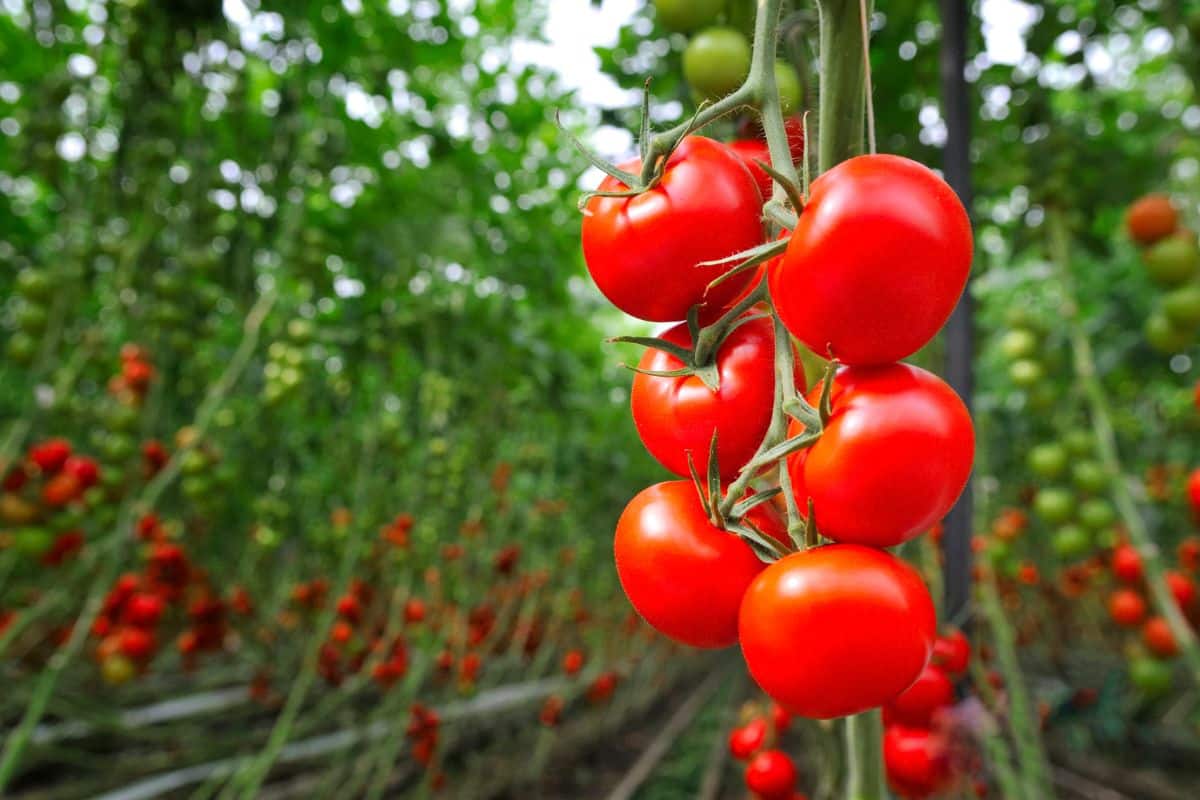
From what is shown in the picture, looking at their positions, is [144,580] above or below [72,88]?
below

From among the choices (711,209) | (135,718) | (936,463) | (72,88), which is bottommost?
(135,718)

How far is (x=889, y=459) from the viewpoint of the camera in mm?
320

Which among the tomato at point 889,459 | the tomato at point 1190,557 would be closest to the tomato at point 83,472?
the tomato at point 889,459

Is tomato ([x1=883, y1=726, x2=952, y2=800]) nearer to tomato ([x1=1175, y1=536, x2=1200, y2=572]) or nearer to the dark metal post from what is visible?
the dark metal post

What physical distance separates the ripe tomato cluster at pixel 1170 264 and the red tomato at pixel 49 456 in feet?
6.90

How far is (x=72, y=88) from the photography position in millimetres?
1519

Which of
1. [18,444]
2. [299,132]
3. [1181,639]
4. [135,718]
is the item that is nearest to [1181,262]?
[1181,639]

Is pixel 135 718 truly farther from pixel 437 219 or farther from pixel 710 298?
pixel 710 298

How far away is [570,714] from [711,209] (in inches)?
154

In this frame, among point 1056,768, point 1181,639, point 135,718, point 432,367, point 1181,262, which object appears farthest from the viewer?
point 1056,768

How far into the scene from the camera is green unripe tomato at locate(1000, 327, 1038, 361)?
1620mm

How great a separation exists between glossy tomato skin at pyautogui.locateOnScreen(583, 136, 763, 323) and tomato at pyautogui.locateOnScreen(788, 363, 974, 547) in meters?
0.09

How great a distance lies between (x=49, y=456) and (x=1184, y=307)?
213 centimetres

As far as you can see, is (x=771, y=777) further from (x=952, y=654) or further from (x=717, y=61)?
(x=717, y=61)
